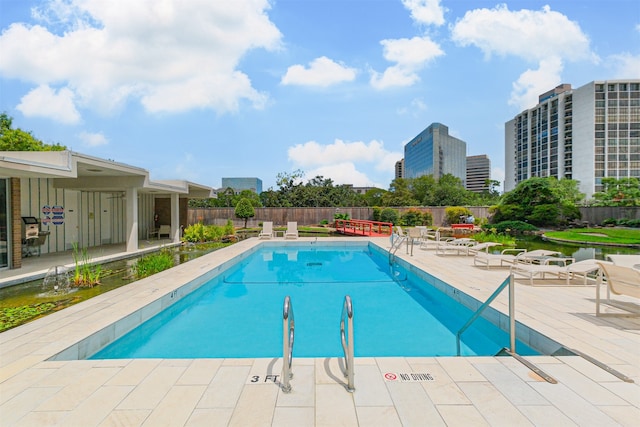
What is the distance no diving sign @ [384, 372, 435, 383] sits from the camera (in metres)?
2.78

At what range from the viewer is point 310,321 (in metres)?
5.37

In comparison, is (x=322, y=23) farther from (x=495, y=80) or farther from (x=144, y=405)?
(x=144, y=405)

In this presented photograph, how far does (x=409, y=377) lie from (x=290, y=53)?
1145cm

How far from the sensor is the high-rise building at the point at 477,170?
427ft

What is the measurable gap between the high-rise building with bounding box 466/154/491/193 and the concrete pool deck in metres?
139

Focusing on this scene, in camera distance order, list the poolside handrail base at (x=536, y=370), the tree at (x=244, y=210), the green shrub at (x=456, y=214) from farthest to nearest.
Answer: the green shrub at (x=456, y=214)
the tree at (x=244, y=210)
the poolside handrail base at (x=536, y=370)

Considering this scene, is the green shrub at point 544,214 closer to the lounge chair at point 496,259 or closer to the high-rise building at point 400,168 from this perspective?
the lounge chair at point 496,259

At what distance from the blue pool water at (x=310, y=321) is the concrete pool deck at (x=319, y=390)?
756 mm

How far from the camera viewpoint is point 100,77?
41.1 feet

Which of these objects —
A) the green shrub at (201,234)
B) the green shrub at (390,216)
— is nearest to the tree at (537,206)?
the green shrub at (390,216)

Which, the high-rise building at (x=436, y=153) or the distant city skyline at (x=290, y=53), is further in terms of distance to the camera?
the high-rise building at (x=436, y=153)

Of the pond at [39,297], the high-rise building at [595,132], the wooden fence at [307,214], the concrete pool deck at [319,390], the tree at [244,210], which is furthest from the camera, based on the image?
the high-rise building at [595,132]

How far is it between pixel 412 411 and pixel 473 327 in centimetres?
298

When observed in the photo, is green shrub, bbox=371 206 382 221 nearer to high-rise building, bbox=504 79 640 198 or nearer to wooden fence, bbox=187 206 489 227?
wooden fence, bbox=187 206 489 227
